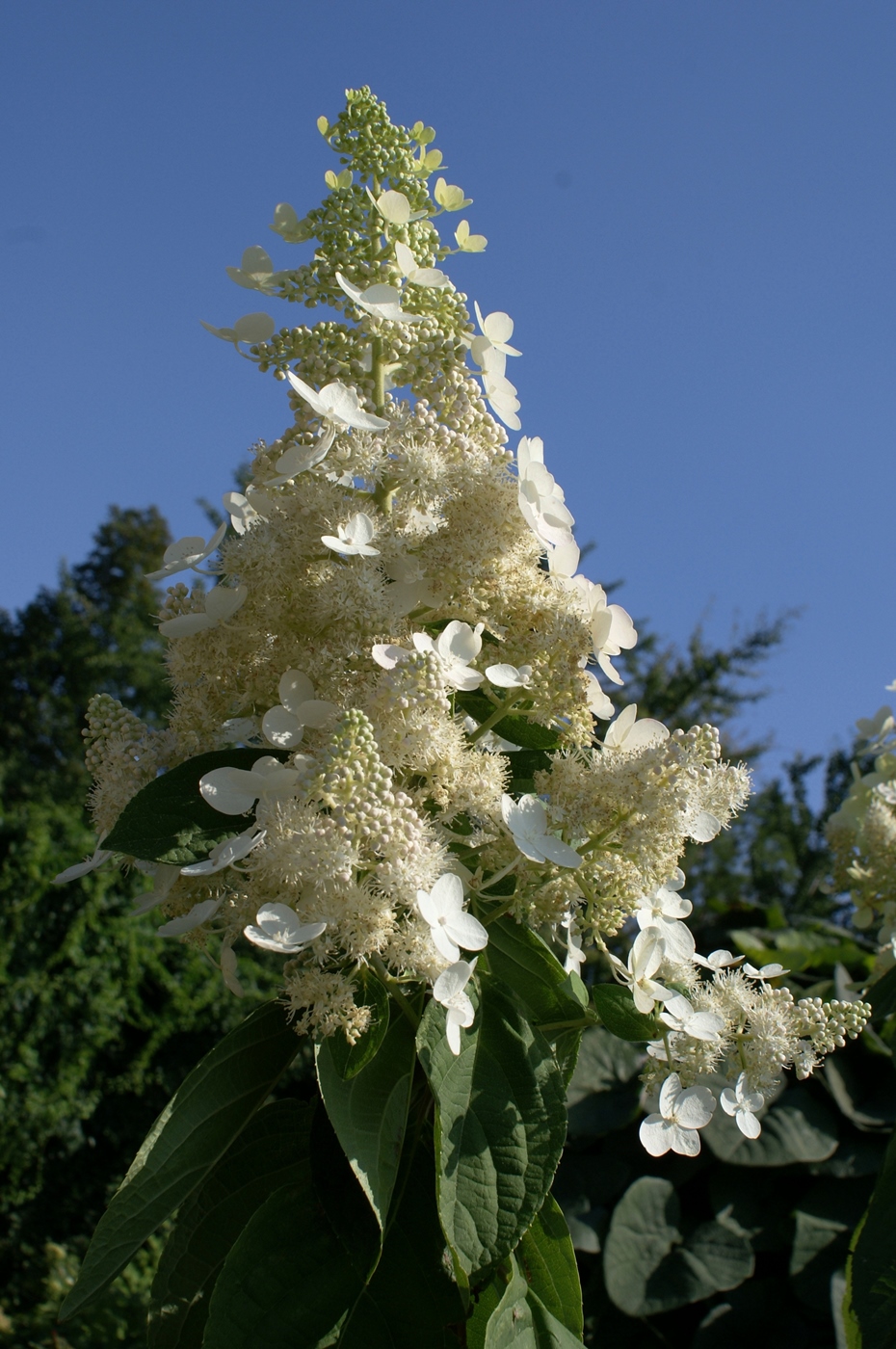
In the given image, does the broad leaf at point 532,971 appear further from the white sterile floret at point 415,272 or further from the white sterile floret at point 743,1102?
the white sterile floret at point 415,272

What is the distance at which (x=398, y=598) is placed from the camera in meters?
1.01

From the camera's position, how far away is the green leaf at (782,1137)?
3.37m

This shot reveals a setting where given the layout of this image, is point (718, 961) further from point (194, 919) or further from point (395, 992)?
point (194, 919)

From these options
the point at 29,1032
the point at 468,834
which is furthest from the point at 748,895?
the point at 468,834

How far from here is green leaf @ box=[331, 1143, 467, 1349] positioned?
3.14ft

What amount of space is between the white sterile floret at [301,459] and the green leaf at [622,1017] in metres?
0.65

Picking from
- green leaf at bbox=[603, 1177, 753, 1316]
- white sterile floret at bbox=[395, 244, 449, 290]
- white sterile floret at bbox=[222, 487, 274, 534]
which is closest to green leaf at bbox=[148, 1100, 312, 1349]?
white sterile floret at bbox=[222, 487, 274, 534]

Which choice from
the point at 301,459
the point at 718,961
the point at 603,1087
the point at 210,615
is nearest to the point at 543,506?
the point at 301,459

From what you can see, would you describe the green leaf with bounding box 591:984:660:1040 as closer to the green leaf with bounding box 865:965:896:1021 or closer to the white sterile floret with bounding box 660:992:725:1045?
the white sterile floret with bounding box 660:992:725:1045

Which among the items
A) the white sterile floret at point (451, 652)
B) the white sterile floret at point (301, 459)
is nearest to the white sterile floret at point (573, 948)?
the white sterile floret at point (451, 652)

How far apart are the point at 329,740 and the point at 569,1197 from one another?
10.9ft

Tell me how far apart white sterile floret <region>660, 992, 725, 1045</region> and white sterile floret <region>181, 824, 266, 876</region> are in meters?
0.49

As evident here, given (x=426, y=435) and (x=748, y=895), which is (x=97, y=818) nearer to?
(x=426, y=435)

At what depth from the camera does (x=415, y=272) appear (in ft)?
3.68
